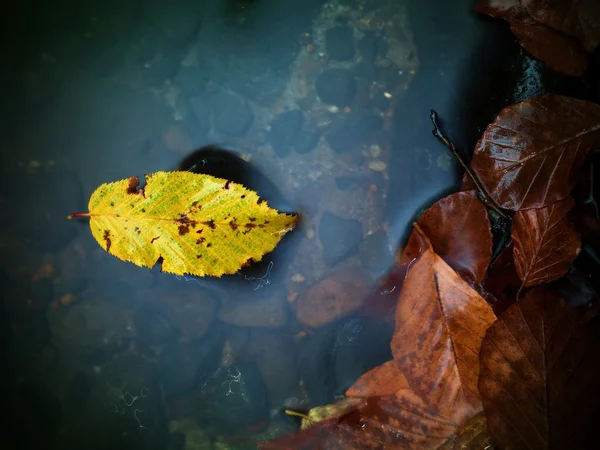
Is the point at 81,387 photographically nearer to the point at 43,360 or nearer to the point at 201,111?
the point at 43,360

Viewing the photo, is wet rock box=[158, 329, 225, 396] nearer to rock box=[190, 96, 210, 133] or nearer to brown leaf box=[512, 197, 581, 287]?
rock box=[190, 96, 210, 133]

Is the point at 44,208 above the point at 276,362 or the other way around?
above

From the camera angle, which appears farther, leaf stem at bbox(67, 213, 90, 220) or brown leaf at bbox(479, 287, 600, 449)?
leaf stem at bbox(67, 213, 90, 220)

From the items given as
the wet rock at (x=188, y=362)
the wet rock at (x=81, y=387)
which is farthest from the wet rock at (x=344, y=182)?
the wet rock at (x=81, y=387)

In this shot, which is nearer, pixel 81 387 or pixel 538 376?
pixel 538 376

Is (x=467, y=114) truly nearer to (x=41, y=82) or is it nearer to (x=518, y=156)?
(x=518, y=156)

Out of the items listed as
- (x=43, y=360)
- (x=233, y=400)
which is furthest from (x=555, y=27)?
(x=43, y=360)

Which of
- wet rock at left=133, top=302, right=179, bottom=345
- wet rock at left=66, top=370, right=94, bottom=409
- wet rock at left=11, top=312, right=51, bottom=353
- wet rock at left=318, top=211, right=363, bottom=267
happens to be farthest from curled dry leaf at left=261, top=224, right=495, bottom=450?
wet rock at left=11, top=312, right=51, bottom=353
